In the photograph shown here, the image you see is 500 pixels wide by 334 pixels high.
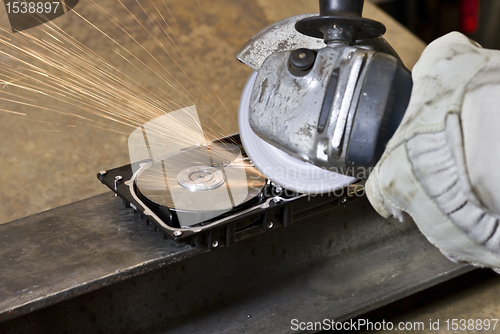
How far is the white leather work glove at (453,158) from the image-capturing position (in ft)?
3.28

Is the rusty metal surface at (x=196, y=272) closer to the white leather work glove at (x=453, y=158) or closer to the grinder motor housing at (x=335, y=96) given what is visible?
the grinder motor housing at (x=335, y=96)

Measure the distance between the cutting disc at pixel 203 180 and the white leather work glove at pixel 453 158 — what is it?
788 millimetres

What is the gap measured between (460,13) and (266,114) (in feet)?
13.3

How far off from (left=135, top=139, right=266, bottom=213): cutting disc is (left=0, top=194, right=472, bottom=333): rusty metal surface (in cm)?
14

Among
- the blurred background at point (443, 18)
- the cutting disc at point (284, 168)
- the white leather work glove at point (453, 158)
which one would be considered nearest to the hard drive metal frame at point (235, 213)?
the cutting disc at point (284, 168)

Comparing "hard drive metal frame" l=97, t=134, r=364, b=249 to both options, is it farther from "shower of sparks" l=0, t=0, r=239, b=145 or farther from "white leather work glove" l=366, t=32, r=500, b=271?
"shower of sparks" l=0, t=0, r=239, b=145

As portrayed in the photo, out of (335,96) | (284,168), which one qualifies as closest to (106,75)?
(284,168)

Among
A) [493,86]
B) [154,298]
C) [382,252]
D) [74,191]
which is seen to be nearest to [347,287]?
[382,252]

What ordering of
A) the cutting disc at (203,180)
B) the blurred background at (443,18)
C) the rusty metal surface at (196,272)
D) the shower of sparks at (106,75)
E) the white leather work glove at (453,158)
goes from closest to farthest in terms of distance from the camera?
the white leather work glove at (453,158)
the rusty metal surface at (196,272)
the cutting disc at (203,180)
the shower of sparks at (106,75)
the blurred background at (443,18)

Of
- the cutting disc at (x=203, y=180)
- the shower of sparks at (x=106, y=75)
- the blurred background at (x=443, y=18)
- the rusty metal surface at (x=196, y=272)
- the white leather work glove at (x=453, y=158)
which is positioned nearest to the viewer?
the white leather work glove at (x=453, y=158)

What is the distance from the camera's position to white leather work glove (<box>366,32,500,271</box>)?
1000 millimetres

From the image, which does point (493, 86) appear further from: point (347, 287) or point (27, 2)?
point (27, 2)

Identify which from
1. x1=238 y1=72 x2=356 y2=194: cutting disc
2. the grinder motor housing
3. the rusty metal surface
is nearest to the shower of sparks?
the rusty metal surface

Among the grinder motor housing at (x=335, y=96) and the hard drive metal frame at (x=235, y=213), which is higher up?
the grinder motor housing at (x=335, y=96)
